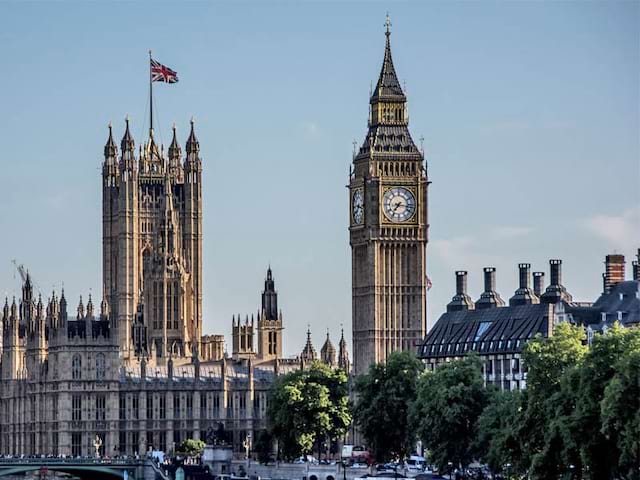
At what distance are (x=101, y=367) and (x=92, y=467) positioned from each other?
77.7ft

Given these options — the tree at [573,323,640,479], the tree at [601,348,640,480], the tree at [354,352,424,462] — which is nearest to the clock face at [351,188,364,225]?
the tree at [354,352,424,462]

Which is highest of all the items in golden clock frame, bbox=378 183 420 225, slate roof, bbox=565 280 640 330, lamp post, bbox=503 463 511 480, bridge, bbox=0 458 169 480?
golden clock frame, bbox=378 183 420 225

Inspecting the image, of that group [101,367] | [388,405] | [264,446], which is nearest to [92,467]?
[264,446]

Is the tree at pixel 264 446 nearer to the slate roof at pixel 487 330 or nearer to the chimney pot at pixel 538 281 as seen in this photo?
the slate roof at pixel 487 330

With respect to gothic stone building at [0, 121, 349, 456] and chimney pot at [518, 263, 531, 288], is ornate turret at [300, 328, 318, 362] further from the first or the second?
chimney pot at [518, 263, 531, 288]

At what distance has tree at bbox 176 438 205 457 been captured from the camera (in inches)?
6633

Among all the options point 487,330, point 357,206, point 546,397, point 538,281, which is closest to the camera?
point 546,397

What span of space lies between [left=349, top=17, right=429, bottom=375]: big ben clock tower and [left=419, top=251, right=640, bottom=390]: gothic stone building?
489 centimetres

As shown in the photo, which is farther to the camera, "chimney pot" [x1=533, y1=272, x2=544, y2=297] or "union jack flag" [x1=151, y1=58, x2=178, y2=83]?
"union jack flag" [x1=151, y1=58, x2=178, y2=83]

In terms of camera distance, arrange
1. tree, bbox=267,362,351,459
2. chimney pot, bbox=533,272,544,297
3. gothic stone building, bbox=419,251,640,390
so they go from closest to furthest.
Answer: gothic stone building, bbox=419,251,640,390 < tree, bbox=267,362,351,459 < chimney pot, bbox=533,272,544,297

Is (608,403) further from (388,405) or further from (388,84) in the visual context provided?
(388,84)

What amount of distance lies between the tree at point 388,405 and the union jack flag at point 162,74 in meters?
52.3

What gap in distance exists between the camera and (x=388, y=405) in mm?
139500

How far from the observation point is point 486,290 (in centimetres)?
15850
